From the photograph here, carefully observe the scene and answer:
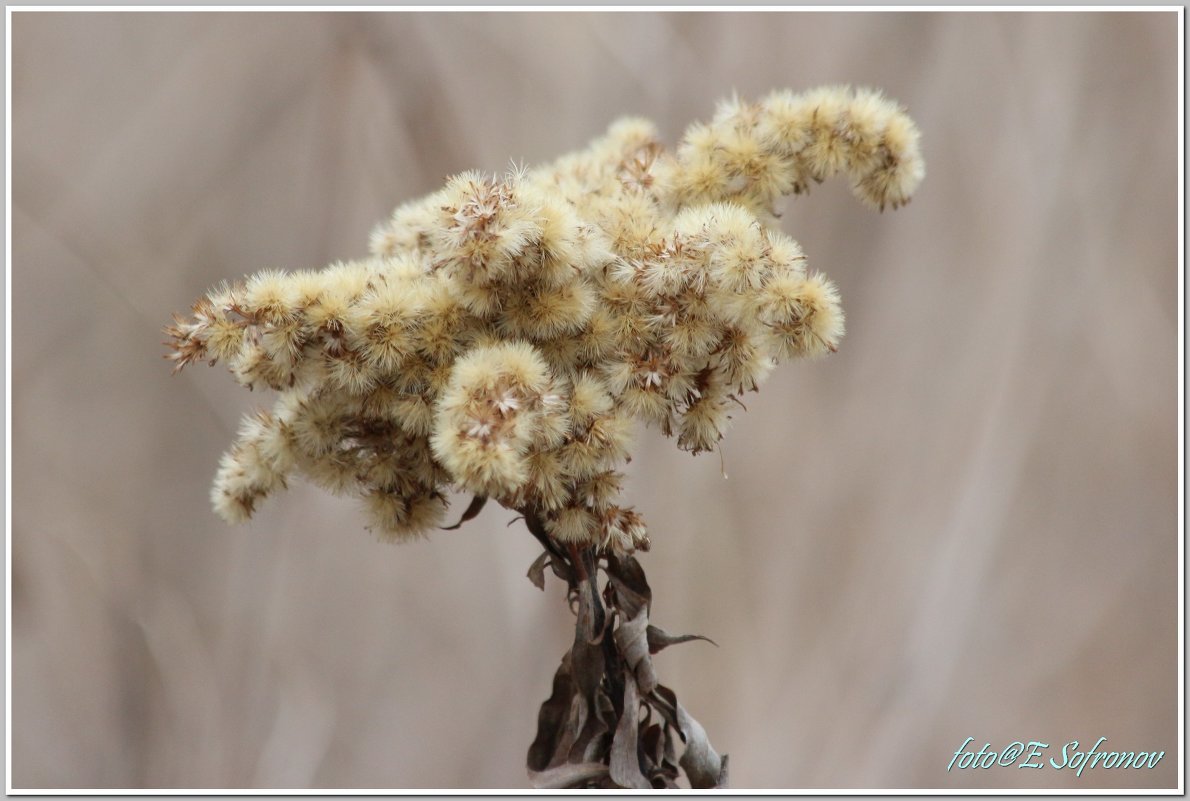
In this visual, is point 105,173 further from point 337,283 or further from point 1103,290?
point 1103,290

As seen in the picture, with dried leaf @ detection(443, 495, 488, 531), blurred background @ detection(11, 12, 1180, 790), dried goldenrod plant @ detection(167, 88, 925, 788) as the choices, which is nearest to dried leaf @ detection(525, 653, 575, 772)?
dried goldenrod plant @ detection(167, 88, 925, 788)

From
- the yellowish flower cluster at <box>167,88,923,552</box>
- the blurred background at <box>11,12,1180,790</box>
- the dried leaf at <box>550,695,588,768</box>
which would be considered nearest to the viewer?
the yellowish flower cluster at <box>167,88,923,552</box>

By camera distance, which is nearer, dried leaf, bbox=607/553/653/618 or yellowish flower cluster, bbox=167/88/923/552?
yellowish flower cluster, bbox=167/88/923/552

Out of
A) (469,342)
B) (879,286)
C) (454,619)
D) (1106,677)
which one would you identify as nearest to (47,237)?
(454,619)

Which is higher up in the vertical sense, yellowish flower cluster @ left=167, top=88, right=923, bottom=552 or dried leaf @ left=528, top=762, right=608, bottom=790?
yellowish flower cluster @ left=167, top=88, right=923, bottom=552

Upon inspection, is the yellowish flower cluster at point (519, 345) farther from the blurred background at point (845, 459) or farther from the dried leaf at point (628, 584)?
the blurred background at point (845, 459)

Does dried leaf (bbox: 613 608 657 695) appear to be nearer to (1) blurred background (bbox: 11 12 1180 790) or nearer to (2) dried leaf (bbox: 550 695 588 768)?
(2) dried leaf (bbox: 550 695 588 768)

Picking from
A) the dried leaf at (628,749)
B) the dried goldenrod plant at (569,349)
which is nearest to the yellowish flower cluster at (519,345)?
the dried goldenrod plant at (569,349)

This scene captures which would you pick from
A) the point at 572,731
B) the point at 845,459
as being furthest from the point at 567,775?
the point at 845,459

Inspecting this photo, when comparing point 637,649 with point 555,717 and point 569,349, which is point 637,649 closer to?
point 555,717
